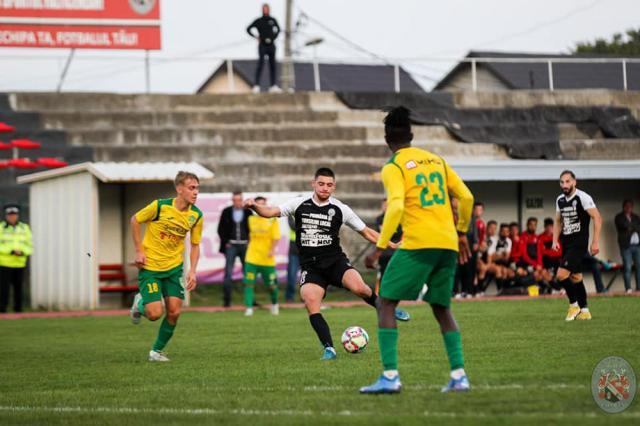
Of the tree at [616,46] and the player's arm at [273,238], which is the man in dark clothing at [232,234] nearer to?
the player's arm at [273,238]

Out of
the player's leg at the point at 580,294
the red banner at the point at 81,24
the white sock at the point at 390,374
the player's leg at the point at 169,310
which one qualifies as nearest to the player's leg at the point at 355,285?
the player's leg at the point at 169,310

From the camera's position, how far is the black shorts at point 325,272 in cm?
1254

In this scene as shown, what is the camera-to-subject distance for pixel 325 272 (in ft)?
41.3

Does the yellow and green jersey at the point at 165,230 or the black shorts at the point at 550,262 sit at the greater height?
the yellow and green jersey at the point at 165,230

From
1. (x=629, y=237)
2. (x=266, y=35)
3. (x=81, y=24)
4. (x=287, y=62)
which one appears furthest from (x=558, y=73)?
(x=629, y=237)

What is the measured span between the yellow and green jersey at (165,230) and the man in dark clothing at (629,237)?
49.4ft

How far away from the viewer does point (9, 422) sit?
787 centimetres

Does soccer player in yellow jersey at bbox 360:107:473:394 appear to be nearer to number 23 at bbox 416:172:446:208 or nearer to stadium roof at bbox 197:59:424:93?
number 23 at bbox 416:172:446:208

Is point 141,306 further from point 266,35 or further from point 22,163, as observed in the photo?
point 266,35

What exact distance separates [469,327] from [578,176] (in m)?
11.6

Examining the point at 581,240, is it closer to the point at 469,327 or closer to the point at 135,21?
the point at 469,327

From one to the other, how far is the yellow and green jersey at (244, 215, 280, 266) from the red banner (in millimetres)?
13016

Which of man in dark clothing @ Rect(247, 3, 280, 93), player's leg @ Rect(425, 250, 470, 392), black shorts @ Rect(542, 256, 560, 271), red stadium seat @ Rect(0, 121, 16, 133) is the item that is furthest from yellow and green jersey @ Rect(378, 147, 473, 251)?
man in dark clothing @ Rect(247, 3, 280, 93)

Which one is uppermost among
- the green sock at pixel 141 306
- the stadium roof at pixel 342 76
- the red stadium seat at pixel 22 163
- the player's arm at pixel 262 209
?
the stadium roof at pixel 342 76
